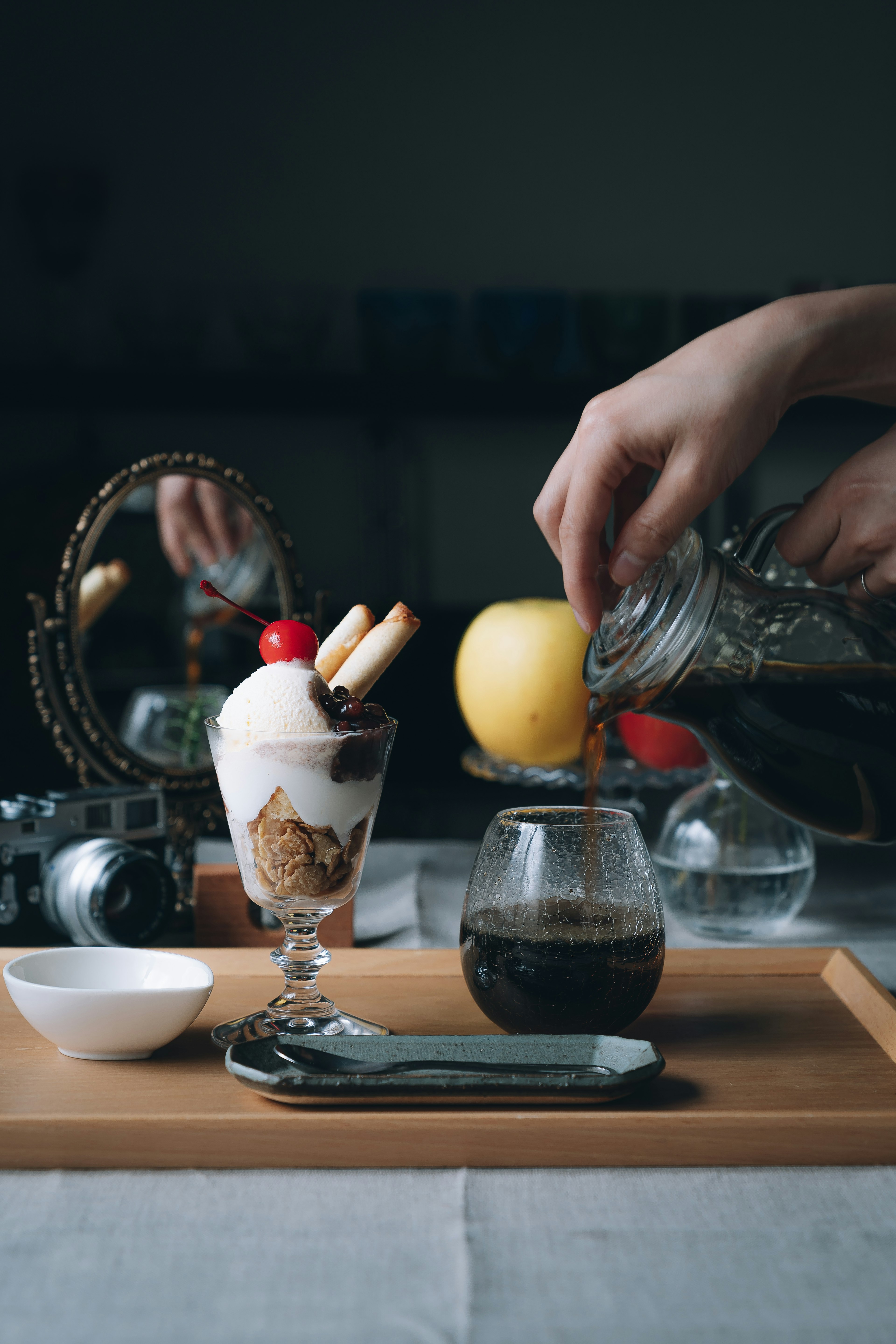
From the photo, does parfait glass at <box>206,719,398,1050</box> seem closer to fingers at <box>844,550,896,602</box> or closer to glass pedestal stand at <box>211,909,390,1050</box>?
glass pedestal stand at <box>211,909,390,1050</box>

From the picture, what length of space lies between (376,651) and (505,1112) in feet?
0.79

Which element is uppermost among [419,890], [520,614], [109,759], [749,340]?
[749,340]

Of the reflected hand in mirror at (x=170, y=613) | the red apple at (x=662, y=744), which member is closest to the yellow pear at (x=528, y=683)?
the red apple at (x=662, y=744)

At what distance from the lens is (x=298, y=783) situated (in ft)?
1.81

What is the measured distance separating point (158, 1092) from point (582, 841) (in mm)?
231

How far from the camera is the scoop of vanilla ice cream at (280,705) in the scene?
1.82 feet

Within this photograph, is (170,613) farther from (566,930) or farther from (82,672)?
(566,930)

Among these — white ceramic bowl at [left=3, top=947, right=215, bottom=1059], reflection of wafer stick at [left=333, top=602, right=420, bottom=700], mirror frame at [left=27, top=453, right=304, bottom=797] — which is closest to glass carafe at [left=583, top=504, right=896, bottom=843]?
reflection of wafer stick at [left=333, top=602, right=420, bottom=700]

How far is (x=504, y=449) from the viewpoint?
51.2 inches

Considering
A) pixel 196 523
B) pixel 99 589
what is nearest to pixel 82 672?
pixel 99 589

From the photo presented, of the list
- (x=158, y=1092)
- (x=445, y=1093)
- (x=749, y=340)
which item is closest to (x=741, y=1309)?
(x=445, y=1093)

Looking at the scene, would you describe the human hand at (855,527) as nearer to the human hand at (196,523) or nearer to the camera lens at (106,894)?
the camera lens at (106,894)

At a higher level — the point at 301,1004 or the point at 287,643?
the point at 287,643

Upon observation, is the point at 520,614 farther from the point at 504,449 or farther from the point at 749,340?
the point at 749,340
